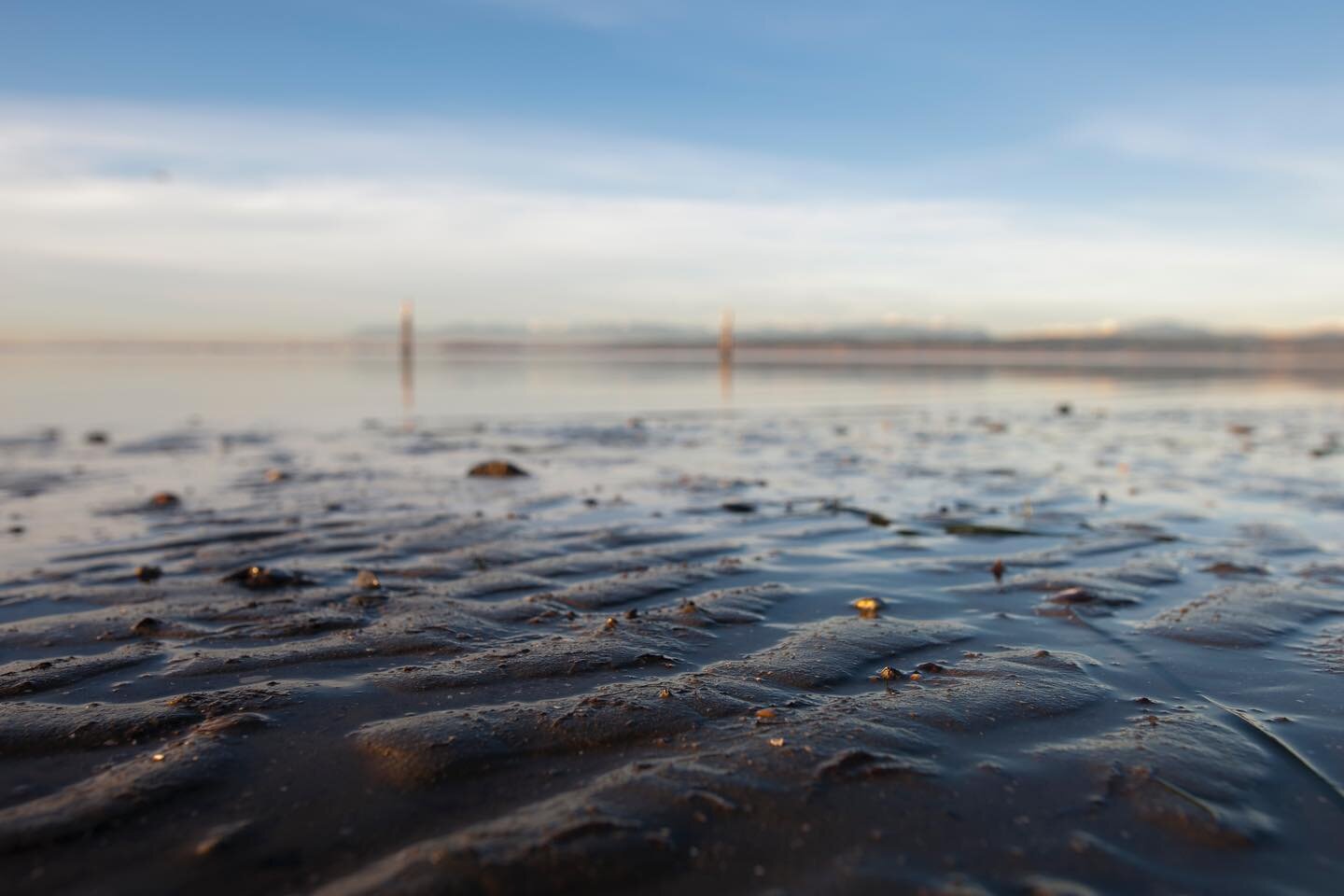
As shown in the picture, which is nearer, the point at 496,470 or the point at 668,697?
the point at 668,697

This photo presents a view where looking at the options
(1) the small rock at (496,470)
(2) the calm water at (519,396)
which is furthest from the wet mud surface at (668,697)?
(2) the calm water at (519,396)

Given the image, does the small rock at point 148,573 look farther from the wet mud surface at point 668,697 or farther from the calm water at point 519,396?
the calm water at point 519,396

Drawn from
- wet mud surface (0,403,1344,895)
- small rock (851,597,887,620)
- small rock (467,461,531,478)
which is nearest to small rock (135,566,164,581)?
wet mud surface (0,403,1344,895)

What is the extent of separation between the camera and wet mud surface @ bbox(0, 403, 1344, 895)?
3014 millimetres

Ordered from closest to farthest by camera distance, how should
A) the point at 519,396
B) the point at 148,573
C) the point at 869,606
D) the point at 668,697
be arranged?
the point at 668,697 < the point at 869,606 < the point at 148,573 < the point at 519,396

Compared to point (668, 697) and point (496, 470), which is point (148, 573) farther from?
point (496, 470)

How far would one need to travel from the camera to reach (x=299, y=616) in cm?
573

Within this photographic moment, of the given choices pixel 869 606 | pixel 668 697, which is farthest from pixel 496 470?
pixel 668 697

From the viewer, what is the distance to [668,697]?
171 inches

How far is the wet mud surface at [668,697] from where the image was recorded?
3014 millimetres

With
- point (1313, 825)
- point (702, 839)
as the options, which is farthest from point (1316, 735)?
point (702, 839)

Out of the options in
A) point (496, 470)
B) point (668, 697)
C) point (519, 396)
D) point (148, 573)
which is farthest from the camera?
point (519, 396)

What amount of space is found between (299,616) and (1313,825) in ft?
17.7

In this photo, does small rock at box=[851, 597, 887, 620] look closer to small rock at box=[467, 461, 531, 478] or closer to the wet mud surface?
the wet mud surface
